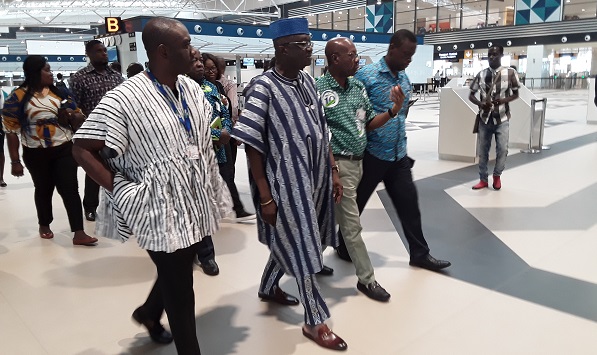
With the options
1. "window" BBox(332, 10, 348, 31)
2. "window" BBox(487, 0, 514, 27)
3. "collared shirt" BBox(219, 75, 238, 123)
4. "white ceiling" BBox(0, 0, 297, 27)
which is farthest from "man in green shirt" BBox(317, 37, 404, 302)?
"window" BBox(332, 10, 348, 31)

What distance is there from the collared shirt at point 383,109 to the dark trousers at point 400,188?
63 millimetres

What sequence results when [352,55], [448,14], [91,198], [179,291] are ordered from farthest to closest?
[448,14] → [91,198] → [352,55] → [179,291]

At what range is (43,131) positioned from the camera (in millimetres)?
3738

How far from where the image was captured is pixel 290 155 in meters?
2.14

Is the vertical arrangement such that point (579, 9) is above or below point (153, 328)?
above

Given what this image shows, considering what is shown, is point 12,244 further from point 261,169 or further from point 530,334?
point 530,334

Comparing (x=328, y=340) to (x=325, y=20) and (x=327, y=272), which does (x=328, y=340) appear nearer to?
(x=327, y=272)

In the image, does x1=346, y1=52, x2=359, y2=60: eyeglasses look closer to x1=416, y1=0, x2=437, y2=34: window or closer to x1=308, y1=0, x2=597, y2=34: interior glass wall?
x1=308, y1=0, x2=597, y2=34: interior glass wall

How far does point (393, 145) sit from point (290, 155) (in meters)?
1.04

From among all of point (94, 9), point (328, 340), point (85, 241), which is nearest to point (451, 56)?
point (94, 9)

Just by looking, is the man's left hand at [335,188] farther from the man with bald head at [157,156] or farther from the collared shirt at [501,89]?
the collared shirt at [501,89]

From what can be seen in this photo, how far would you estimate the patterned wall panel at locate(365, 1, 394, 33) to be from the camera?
3253 cm

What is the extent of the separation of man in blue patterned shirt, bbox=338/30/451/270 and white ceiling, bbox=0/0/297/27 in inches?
916

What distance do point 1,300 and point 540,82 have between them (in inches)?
1265
